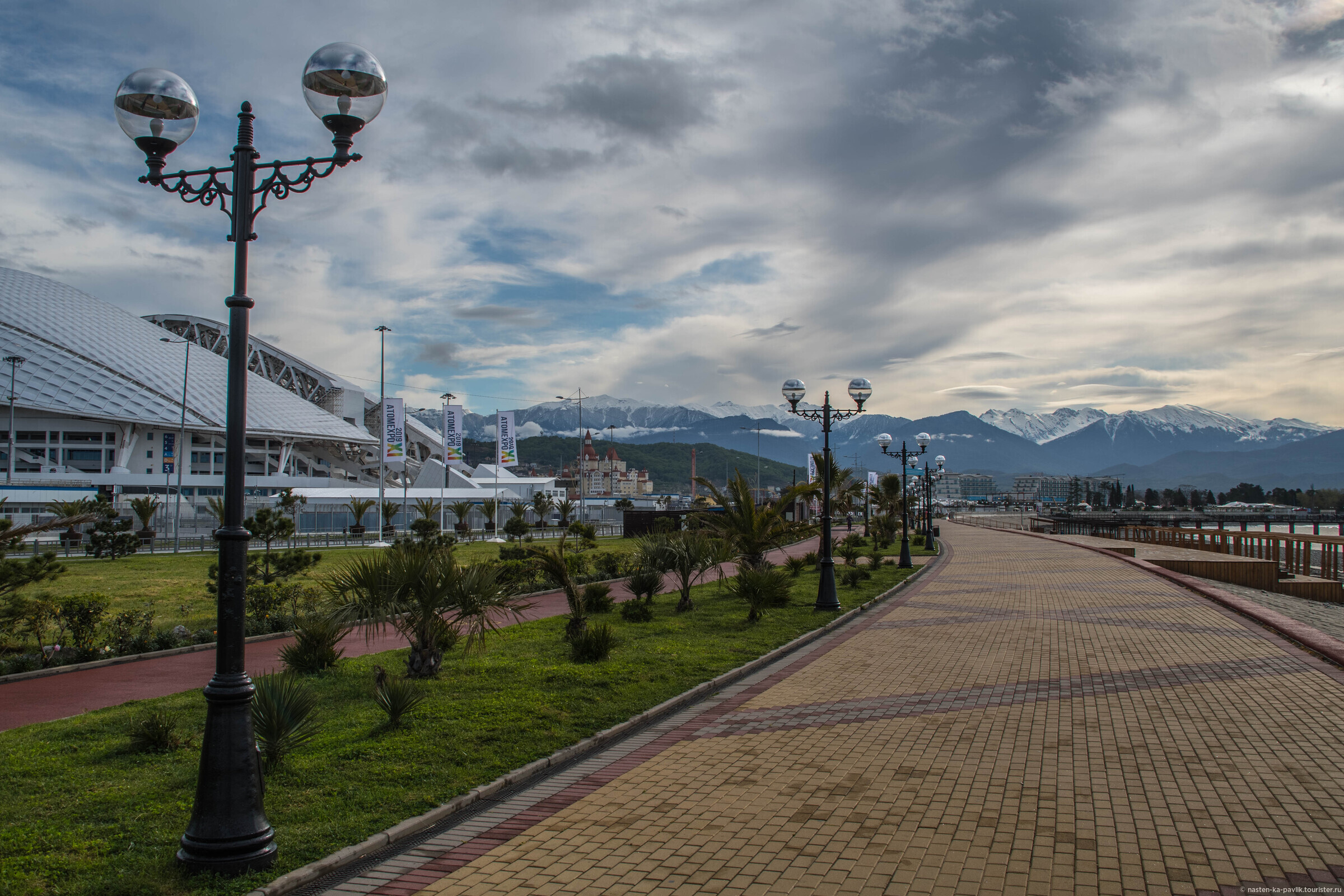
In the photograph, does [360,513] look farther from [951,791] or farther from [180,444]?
[951,791]

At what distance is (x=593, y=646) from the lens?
988 centimetres

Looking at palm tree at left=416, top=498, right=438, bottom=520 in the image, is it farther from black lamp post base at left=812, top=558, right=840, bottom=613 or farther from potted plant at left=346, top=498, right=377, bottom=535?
black lamp post base at left=812, top=558, right=840, bottom=613

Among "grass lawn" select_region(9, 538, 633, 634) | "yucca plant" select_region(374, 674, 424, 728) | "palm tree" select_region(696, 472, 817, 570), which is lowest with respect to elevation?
"grass lawn" select_region(9, 538, 633, 634)

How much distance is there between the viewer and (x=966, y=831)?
495 centimetres

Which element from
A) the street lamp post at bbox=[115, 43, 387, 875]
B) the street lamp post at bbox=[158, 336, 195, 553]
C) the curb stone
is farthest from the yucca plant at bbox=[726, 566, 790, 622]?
the street lamp post at bbox=[158, 336, 195, 553]

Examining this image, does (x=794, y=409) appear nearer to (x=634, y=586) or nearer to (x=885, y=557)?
(x=634, y=586)

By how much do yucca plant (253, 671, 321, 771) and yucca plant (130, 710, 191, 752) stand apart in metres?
0.87

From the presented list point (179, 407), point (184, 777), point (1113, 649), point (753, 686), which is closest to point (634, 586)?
point (753, 686)

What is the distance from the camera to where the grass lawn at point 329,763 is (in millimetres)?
4504

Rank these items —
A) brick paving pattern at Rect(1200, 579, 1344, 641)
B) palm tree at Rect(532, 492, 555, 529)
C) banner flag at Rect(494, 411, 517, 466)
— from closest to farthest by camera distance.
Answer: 1. brick paving pattern at Rect(1200, 579, 1344, 641)
2. palm tree at Rect(532, 492, 555, 529)
3. banner flag at Rect(494, 411, 517, 466)

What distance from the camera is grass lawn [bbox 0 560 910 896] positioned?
177 inches

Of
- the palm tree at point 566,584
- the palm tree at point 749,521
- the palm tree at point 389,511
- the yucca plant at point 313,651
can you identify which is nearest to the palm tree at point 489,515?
the palm tree at point 389,511

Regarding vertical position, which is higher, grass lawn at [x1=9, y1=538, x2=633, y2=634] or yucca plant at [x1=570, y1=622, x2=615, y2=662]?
yucca plant at [x1=570, y1=622, x2=615, y2=662]

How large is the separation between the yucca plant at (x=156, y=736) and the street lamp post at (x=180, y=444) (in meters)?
28.8
